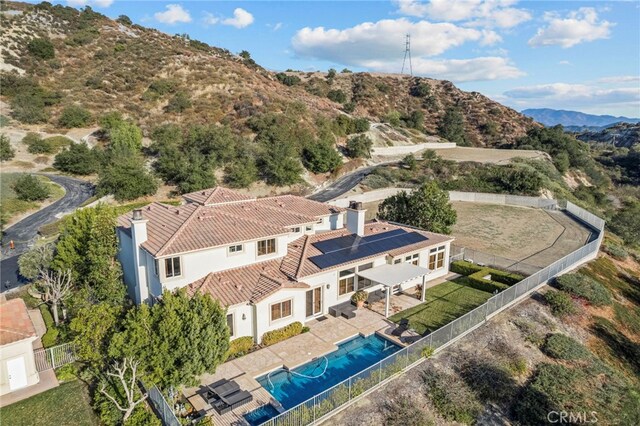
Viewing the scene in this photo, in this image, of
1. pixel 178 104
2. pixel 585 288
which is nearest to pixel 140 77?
pixel 178 104

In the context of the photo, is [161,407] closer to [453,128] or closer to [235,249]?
[235,249]

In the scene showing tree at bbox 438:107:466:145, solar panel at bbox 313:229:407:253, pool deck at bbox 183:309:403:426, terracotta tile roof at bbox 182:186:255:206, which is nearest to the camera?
pool deck at bbox 183:309:403:426

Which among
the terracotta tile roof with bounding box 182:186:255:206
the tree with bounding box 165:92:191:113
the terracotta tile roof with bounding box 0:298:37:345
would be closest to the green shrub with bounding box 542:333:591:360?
the terracotta tile roof with bounding box 182:186:255:206

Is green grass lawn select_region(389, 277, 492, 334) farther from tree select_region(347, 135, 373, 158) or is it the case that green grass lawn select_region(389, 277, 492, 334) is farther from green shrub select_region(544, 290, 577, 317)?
tree select_region(347, 135, 373, 158)

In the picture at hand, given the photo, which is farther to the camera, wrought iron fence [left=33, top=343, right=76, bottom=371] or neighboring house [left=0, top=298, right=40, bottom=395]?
wrought iron fence [left=33, top=343, right=76, bottom=371]

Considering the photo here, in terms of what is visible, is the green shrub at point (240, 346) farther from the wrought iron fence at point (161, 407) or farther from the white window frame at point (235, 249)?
the white window frame at point (235, 249)
